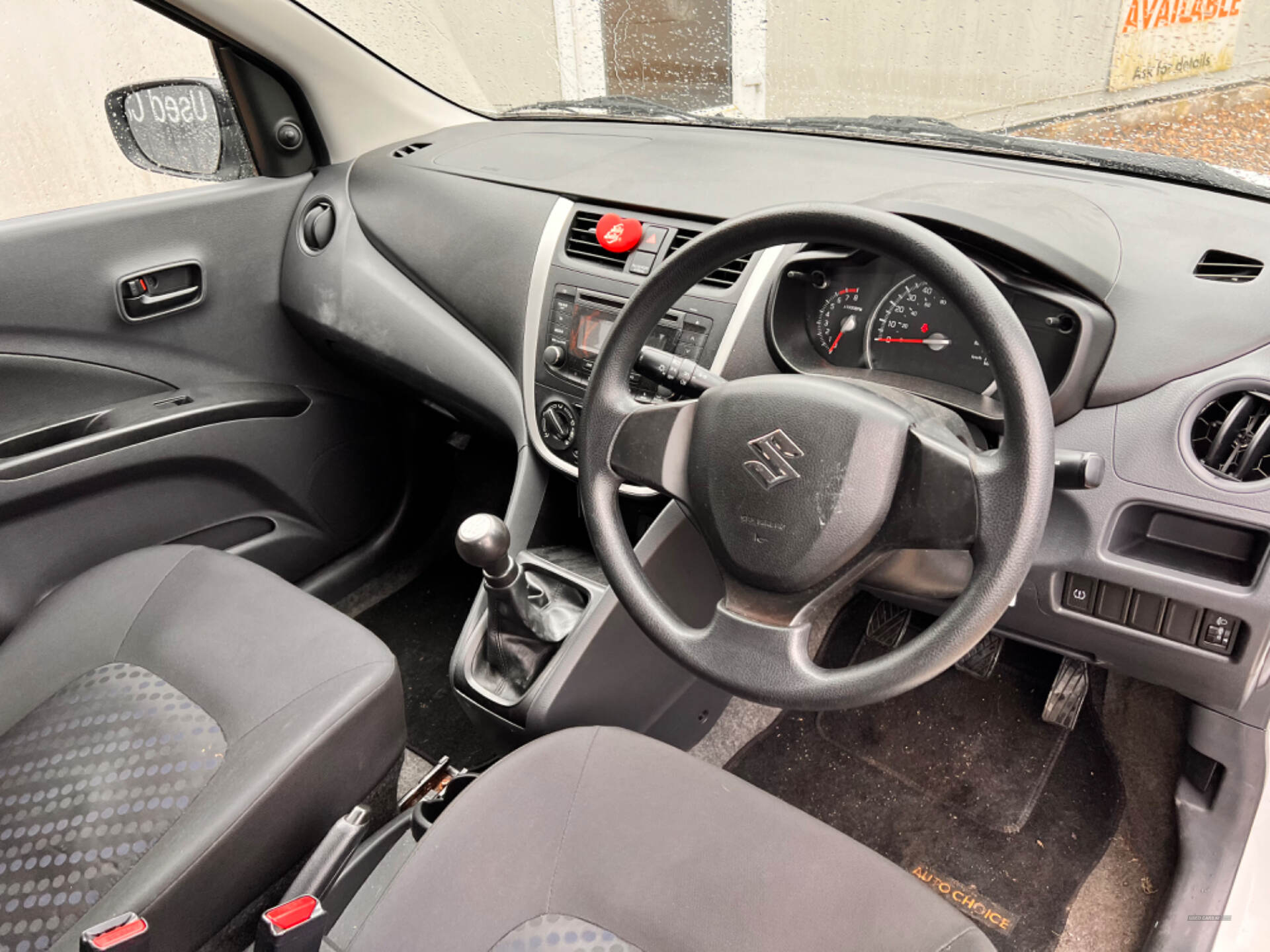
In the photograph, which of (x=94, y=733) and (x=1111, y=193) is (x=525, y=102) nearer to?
(x=1111, y=193)

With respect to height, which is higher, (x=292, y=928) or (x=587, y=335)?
(x=587, y=335)

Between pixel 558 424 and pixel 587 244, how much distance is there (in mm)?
286

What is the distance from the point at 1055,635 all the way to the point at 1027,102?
0.73 m

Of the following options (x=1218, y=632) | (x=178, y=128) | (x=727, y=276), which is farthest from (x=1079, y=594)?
(x=178, y=128)

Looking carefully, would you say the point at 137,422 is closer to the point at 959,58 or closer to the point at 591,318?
the point at 591,318

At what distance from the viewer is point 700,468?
3.20 feet

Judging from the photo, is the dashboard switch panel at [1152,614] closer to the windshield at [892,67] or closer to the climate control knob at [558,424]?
the windshield at [892,67]

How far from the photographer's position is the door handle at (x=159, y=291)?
1.61 metres

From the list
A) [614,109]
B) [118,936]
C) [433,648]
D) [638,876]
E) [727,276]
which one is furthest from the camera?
[433,648]

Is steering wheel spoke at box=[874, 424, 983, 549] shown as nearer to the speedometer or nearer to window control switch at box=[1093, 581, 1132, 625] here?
the speedometer

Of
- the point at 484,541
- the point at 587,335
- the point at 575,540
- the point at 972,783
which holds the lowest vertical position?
the point at 972,783

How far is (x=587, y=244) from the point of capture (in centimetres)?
146

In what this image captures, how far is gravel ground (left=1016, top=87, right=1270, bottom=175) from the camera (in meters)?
1.09

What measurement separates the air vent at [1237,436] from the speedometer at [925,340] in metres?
0.24
